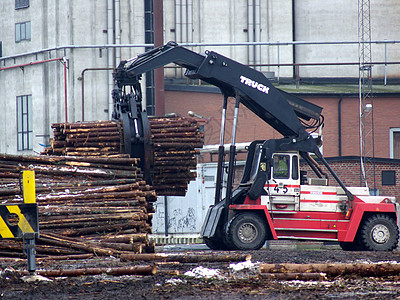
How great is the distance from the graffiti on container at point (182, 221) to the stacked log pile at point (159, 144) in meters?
11.7

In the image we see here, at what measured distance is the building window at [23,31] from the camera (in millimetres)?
36781

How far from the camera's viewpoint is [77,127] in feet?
56.6

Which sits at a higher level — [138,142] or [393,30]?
[393,30]

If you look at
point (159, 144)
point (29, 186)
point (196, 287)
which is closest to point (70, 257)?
point (29, 186)

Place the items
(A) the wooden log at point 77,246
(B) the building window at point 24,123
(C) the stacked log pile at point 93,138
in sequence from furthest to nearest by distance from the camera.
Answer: (B) the building window at point 24,123, (C) the stacked log pile at point 93,138, (A) the wooden log at point 77,246

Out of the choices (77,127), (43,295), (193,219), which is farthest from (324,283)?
(193,219)

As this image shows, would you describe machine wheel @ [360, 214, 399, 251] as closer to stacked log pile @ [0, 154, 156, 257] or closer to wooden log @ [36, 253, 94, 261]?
stacked log pile @ [0, 154, 156, 257]

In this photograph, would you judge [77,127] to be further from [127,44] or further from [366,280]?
[127,44]

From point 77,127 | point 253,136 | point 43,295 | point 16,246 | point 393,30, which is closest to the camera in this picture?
point 43,295

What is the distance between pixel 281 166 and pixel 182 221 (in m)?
13.8

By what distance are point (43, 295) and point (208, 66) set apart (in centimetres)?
1015

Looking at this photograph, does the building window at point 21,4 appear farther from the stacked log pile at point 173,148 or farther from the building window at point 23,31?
the stacked log pile at point 173,148

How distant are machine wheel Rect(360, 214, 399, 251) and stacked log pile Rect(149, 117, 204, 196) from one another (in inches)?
166

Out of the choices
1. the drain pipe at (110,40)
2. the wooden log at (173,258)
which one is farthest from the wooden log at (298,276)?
the drain pipe at (110,40)
